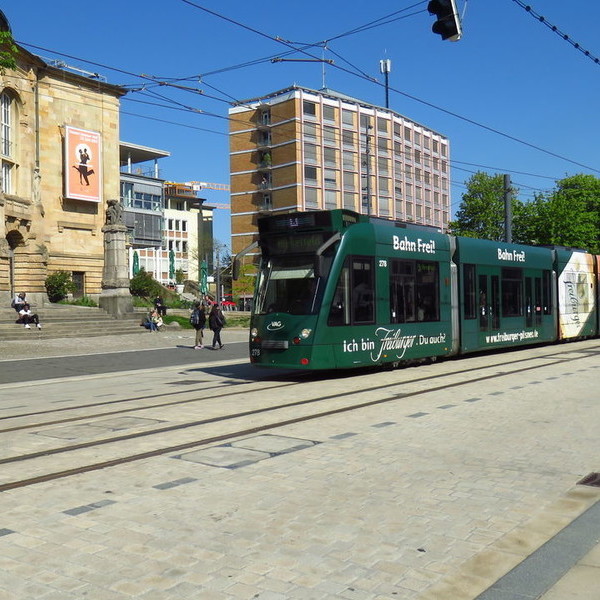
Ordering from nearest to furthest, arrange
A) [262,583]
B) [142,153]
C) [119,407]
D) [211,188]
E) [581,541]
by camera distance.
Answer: [262,583] → [581,541] → [119,407] → [142,153] → [211,188]

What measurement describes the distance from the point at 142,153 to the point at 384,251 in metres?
73.1

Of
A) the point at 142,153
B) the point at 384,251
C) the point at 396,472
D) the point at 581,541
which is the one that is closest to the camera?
the point at 581,541

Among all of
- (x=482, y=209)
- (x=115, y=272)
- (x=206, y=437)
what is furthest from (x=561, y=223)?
(x=206, y=437)

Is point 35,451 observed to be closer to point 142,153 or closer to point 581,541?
point 581,541

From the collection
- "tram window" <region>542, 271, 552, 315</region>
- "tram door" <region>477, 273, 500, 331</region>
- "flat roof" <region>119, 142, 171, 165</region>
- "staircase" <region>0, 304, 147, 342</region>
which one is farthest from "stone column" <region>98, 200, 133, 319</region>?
"flat roof" <region>119, 142, 171, 165</region>

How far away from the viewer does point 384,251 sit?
14.9 meters

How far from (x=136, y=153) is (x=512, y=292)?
69.6 m

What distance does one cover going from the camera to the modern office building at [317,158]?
7631cm

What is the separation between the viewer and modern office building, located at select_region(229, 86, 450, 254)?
3004 inches

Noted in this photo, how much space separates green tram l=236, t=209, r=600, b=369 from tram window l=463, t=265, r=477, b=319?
25mm

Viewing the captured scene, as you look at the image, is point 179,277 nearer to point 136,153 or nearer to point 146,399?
point 136,153

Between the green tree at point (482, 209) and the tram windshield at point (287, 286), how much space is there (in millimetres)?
49318

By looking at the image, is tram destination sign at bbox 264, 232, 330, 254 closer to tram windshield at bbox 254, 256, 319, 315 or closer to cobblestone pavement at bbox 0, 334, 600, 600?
tram windshield at bbox 254, 256, 319, 315

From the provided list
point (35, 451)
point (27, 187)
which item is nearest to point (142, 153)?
point (27, 187)
